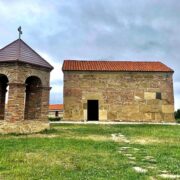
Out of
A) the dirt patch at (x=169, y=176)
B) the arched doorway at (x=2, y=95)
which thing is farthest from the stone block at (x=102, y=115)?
the dirt patch at (x=169, y=176)

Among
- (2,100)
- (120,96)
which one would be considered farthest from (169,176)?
(120,96)

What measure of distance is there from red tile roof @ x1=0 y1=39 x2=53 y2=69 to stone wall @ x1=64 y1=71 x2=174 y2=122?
29.9 ft

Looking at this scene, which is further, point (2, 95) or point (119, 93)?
point (119, 93)

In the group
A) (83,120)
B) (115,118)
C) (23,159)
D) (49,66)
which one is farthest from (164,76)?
(23,159)

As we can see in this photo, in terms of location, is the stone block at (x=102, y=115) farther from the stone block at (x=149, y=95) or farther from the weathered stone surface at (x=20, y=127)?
the weathered stone surface at (x=20, y=127)

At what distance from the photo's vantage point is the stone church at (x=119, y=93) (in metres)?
22.0

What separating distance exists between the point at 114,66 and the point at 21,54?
12419mm

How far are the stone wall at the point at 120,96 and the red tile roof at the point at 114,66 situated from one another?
376 mm

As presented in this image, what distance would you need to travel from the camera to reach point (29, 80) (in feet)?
44.0

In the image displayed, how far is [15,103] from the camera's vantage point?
11.4 metres

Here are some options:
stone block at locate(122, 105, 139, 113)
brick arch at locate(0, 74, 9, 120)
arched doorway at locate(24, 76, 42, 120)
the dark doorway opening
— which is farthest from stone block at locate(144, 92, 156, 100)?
brick arch at locate(0, 74, 9, 120)

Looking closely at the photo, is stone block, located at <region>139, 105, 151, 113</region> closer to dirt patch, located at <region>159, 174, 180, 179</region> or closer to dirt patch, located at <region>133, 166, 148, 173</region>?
dirt patch, located at <region>133, 166, 148, 173</region>

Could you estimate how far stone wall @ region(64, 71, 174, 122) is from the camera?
72.0 ft

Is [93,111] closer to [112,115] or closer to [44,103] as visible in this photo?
[112,115]
